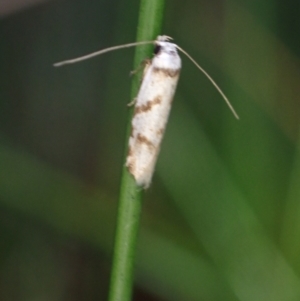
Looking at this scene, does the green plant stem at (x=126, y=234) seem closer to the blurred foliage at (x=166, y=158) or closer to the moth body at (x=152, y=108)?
the moth body at (x=152, y=108)

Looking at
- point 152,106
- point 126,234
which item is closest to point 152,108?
point 152,106

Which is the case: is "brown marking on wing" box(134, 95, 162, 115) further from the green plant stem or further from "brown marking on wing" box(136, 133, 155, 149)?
the green plant stem

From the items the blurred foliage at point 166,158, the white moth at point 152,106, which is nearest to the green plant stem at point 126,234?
the white moth at point 152,106

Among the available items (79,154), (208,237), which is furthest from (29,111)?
(208,237)

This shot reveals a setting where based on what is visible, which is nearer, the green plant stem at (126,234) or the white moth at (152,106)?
the green plant stem at (126,234)

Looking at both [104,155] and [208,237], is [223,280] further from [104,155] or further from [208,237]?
[104,155]

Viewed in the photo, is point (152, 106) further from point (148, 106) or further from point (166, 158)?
point (166, 158)
